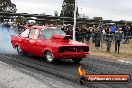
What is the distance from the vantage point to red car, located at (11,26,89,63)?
44.9 feet

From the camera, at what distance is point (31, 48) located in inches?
604

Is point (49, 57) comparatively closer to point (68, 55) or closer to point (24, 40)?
point (68, 55)

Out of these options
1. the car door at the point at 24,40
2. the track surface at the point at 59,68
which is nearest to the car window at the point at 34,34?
the car door at the point at 24,40

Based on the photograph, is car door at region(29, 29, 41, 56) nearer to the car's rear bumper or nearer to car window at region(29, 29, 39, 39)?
car window at region(29, 29, 39, 39)

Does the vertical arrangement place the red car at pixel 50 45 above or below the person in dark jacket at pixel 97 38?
above

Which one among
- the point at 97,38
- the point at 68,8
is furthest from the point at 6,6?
the point at 97,38

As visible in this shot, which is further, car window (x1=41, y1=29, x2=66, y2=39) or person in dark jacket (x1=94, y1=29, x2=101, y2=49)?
person in dark jacket (x1=94, y1=29, x2=101, y2=49)

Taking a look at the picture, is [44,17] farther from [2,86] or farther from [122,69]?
[2,86]

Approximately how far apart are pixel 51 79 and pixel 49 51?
3933mm

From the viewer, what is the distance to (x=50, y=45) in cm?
1399

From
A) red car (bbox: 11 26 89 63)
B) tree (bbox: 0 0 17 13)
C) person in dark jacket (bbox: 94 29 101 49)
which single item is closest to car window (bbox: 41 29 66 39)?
red car (bbox: 11 26 89 63)

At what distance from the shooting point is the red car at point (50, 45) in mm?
13680

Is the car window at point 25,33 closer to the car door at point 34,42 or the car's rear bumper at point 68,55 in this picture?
the car door at point 34,42

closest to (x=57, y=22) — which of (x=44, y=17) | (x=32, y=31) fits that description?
(x=44, y=17)
